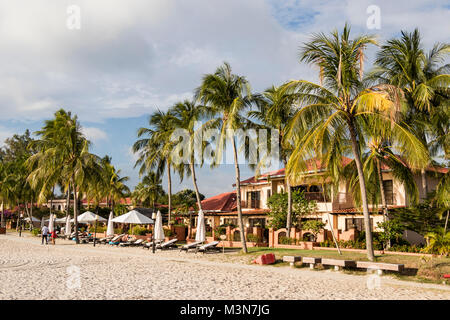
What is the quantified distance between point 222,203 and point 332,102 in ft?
80.3

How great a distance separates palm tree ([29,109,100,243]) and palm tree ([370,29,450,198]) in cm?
2023

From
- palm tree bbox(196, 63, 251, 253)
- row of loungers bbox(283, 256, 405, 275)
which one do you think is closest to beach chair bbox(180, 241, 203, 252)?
palm tree bbox(196, 63, 251, 253)

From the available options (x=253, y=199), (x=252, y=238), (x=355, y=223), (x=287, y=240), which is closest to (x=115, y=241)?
(x=252, y=238)

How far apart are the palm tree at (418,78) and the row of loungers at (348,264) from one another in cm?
906

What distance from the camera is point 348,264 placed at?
14039mm

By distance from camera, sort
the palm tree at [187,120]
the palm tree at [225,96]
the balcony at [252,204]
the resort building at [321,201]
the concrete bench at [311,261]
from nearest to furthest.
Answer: the concrete bench at [311,261]
the palm tree at [225,96]
the resort building at [321,201]
the palm tree at [187,120]
the balcony at [252,204]

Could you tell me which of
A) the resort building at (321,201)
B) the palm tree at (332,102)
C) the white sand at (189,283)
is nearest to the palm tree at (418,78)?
the resort building at (321,201)

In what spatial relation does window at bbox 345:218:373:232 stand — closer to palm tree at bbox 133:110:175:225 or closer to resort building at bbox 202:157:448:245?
resort building at bbox 202:157:448:245

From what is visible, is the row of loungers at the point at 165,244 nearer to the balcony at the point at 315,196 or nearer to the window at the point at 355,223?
the balcony at the point at 315,196

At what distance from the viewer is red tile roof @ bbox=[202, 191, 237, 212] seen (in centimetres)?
3662

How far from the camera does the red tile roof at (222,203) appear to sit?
36.6 metres

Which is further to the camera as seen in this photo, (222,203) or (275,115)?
(222,203)

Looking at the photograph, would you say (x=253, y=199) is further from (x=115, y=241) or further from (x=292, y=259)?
(x=292, y=259)

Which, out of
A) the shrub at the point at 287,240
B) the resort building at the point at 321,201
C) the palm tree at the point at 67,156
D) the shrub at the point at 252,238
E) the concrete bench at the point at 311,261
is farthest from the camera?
the palm tree at the point at 67,156
